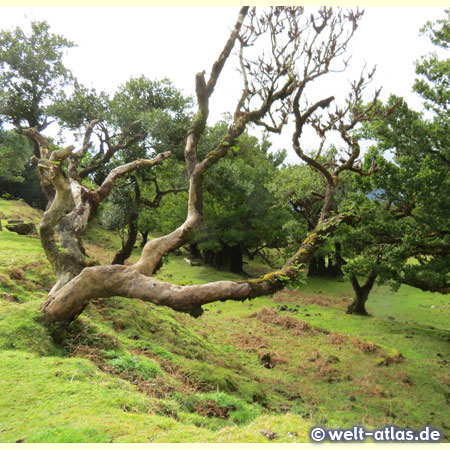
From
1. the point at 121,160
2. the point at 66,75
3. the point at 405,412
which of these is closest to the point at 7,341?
the point at 405,412

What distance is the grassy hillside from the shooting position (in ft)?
16.0

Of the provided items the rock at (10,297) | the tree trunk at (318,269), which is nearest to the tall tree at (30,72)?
the rock at (10,297)

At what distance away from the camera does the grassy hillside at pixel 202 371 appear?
16.0 feet

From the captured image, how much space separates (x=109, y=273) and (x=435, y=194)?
12059 millimetres

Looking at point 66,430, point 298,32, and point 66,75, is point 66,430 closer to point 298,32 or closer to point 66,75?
point 298,32

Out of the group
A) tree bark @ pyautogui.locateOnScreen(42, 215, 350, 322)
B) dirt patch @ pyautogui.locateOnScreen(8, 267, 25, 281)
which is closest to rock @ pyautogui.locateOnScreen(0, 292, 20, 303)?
tree bark @ pyautogui.locateOnScreen(42, 215, 350, 322)

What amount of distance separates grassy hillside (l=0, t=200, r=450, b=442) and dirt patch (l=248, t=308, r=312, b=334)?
78 millimetres

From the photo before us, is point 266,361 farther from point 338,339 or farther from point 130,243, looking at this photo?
point 130,243

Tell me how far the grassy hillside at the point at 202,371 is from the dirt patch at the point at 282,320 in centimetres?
8

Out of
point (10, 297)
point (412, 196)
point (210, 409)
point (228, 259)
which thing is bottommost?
point (228, 259)

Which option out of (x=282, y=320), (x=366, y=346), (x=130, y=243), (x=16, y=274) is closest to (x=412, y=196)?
(x=366, y=346)

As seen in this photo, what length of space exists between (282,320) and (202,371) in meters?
9.95

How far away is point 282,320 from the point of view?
18078 millimetres

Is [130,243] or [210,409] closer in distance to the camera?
[210,409]
